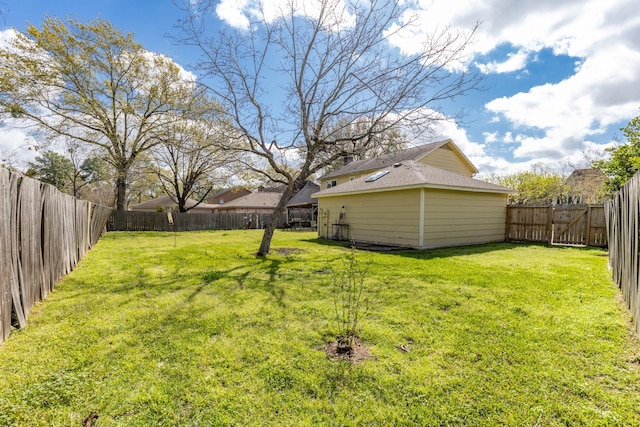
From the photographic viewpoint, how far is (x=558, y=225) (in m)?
10.5

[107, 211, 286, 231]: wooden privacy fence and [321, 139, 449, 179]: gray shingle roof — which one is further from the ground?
[321, 139, 449, 179]: gray shingle roof

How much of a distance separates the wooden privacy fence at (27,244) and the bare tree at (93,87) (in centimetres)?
982

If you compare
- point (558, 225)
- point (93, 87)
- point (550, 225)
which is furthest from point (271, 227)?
point (93, 87)

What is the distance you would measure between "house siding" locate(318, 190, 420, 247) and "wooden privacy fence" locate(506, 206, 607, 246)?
5073mm

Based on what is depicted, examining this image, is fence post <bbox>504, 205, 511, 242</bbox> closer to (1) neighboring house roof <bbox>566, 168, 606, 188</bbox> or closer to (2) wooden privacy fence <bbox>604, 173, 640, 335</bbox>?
(2) wooden privacy fence <bbox>604, 173, 640, 335</bbox>

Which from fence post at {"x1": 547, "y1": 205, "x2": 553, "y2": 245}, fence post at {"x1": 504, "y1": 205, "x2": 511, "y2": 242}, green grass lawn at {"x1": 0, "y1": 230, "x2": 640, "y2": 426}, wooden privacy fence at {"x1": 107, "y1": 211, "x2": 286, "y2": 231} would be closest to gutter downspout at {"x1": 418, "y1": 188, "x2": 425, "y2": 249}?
green grass lawn at {"x1": 0, "y1": 230, "x2": 640, "y2": 426}

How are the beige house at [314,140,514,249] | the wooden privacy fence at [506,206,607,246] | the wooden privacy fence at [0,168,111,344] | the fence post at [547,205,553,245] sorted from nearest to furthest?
the wooden privacy fence at [0,168,111,344] → the beige house at [314,140,514,249] → the wooden privacy fence at [506,206,607,246] → the fence post at [547,205,553,245]

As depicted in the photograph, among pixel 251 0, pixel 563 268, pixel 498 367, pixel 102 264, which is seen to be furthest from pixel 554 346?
pixel 251 0

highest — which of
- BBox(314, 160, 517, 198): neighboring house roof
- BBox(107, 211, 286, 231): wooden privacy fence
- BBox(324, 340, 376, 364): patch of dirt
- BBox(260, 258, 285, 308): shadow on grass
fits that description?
BBox(314, 160, 517, 198): neighboring house roof

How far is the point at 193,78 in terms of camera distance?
8016mm

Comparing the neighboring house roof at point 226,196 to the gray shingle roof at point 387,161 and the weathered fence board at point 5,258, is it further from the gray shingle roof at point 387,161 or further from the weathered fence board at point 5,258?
the weathered fence board at point 5,258

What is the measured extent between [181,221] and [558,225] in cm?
1965

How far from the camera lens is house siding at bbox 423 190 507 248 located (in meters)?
9.28

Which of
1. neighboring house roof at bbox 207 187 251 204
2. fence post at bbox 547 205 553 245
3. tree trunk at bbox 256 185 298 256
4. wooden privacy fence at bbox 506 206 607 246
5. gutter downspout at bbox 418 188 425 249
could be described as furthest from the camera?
neighboring house roof at bbox 207 187 251 204
